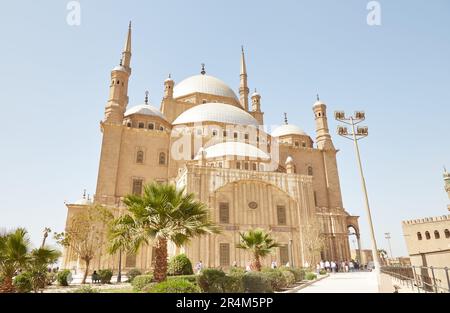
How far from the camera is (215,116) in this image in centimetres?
3253

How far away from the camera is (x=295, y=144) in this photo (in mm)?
37844

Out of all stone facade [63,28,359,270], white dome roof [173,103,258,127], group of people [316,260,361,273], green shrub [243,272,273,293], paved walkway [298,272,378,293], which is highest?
white dome roof [173,103,258,127]

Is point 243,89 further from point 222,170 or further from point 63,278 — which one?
point 63,278

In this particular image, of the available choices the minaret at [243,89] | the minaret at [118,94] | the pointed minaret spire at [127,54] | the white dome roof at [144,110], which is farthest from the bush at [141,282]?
the minaret at [243,89]

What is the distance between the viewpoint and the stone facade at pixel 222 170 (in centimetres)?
2417

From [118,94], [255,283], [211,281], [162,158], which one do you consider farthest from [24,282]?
[118,94]

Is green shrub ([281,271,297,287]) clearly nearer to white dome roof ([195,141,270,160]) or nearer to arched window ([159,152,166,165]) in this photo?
white dome roof ([195,141,270,160])

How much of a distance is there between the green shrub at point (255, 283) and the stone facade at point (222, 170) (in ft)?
34.6

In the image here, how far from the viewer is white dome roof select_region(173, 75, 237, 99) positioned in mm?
39750

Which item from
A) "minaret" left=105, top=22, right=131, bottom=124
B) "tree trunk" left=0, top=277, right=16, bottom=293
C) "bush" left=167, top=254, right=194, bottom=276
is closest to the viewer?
"tree trunk" left=0, top=277, right=16, bottom=293

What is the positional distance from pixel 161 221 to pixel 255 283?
3773mm

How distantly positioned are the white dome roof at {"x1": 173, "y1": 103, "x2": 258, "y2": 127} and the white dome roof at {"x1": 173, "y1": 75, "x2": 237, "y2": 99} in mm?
5865

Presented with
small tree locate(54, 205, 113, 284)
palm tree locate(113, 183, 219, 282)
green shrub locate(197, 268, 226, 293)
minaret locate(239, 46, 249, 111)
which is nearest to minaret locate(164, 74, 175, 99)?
minaret locate(239, 46, 249, 111)
